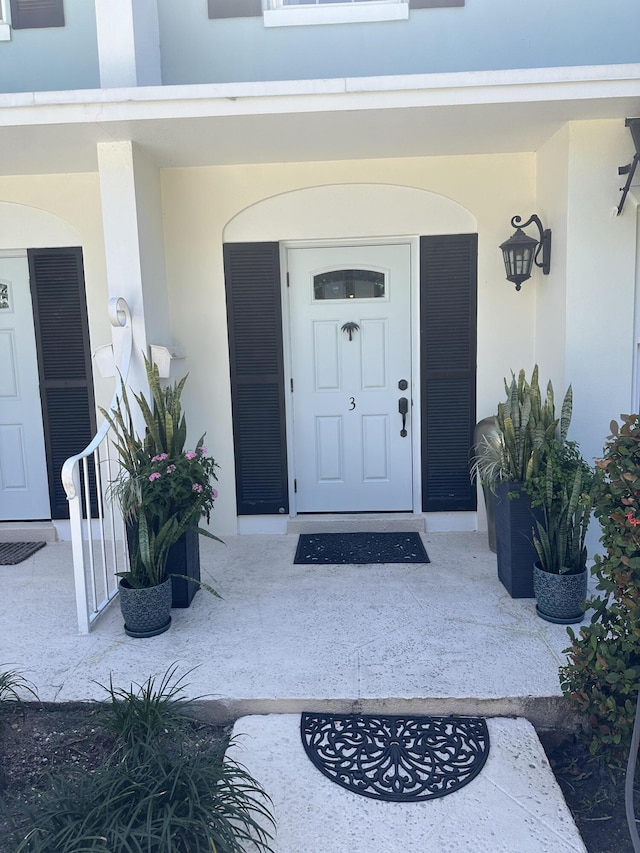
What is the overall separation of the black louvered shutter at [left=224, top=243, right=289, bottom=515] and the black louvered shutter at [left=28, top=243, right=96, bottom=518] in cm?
109

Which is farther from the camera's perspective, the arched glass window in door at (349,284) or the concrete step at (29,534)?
the concrete step at (29,534)

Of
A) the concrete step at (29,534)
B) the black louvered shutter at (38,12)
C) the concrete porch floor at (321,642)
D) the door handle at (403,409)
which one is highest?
the black louvered shutter at (38,12)

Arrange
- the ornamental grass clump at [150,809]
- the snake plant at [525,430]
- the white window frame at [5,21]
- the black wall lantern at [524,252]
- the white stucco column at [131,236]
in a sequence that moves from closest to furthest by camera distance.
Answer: the ornamental grass clump at [150,809], the snake plant at [525,430], the white stucco column at [131,236], the black wall lantern at [524,252], the white window frame at [5,21]

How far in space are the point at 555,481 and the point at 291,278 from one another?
92.5 inches

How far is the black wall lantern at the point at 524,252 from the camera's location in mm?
3928

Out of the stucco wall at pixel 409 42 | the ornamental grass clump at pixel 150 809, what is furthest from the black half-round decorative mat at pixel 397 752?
the stucco wall at pixel 409 42

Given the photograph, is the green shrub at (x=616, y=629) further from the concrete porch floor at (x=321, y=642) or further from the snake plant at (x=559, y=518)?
the snake plant at (x=559, y=518)

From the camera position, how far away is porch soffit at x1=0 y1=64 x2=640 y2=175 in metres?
3.15

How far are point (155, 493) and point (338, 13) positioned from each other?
3.26 metres

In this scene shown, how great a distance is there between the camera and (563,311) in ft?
12.2

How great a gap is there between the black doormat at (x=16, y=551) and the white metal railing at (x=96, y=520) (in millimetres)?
422

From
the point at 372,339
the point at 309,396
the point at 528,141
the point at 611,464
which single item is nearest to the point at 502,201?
the point at 528,141

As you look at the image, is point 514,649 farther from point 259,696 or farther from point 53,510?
point 53,510

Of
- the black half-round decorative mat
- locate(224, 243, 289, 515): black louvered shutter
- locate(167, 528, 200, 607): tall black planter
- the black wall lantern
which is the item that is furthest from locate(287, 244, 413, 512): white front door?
the black half-round decorative mat
